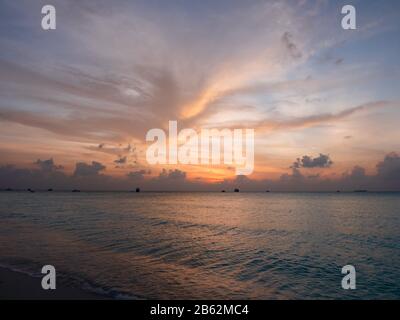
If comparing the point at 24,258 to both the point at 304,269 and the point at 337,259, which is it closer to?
the point at 304,269

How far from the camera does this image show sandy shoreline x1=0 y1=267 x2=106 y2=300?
1450cm

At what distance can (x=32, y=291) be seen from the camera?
1520 centimetres

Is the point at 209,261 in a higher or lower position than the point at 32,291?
lower

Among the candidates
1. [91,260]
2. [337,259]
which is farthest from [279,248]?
[91,260]

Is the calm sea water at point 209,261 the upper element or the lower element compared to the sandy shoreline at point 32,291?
lower

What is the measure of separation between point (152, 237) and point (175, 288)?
18.8 m

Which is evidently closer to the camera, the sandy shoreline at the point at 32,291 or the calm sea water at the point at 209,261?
the sandy shoreline at the point at 32,291

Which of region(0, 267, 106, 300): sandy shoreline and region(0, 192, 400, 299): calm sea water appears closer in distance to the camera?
region(0, 267, 106, 300): sandy shoreline

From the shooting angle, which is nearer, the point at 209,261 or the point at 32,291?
the point at 32,291

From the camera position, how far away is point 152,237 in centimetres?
3481

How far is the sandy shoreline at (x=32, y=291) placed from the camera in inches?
571

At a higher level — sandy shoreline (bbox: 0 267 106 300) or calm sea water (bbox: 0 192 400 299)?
sandy shoreline (bbox: 0 267 106 300)
